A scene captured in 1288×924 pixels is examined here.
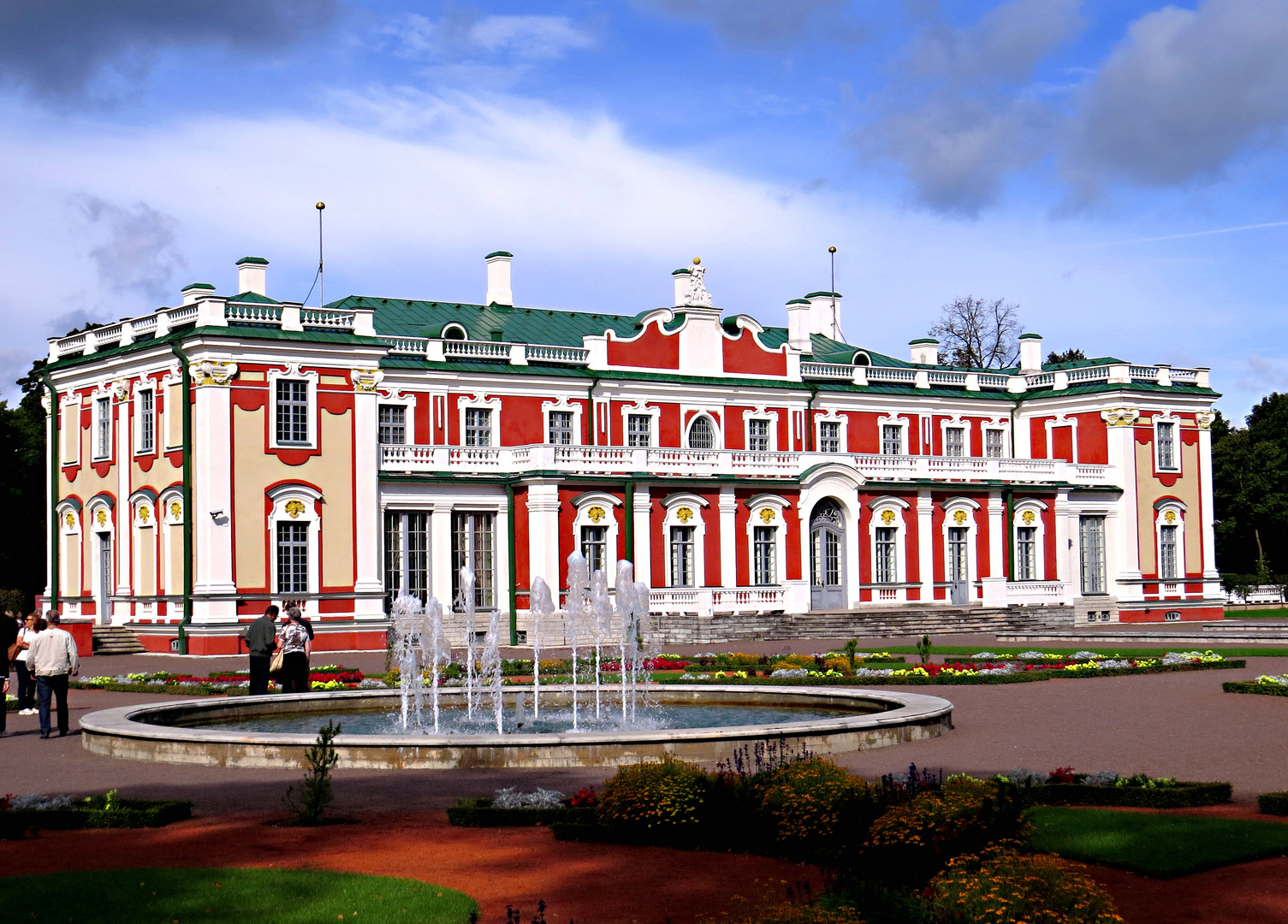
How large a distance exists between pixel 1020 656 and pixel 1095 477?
22.1 metres

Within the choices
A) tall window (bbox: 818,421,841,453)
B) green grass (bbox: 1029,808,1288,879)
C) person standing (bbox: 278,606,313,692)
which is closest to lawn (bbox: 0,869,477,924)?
green grass (bbox: 1029,808,1288,879)

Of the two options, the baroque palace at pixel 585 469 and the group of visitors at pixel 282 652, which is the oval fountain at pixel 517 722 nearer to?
the group of visitors at pixel 282 652

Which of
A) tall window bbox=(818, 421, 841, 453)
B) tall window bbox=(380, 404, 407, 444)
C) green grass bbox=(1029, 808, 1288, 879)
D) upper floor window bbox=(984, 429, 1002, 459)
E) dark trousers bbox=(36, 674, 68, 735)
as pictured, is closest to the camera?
green grass bbox=(1029, 808, 1288, 879)

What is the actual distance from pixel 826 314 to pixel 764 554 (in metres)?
16.8

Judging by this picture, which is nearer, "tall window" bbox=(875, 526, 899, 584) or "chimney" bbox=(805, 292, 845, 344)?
"tall window" bbox=(875, 526, 899, 584)

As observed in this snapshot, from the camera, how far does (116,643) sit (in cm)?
4034

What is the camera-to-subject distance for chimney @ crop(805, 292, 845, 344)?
6028 centimetres

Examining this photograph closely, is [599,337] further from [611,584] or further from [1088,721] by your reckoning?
[1088,721]

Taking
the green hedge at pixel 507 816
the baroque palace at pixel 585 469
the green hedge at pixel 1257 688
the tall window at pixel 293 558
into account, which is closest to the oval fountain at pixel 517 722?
the green hedge at pixel 507 816

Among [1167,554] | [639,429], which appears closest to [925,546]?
[639,429]

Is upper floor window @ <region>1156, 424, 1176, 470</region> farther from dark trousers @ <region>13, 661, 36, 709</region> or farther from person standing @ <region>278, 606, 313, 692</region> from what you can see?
dark trousers @ <region>13, 661, 36, 709</region>

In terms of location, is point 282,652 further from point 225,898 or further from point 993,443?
point 993,443

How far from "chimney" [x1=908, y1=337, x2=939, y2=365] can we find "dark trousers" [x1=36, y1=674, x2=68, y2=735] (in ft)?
134

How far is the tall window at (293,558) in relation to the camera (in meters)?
39.8
